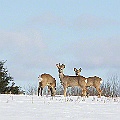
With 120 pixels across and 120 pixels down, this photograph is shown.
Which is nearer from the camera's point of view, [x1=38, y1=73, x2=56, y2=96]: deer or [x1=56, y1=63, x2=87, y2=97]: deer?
[x1=56, y1=63, x2=87, y2=97]: deer

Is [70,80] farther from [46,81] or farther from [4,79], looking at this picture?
[4,79]

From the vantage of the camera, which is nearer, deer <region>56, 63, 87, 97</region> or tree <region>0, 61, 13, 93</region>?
Result: deer <region>56, 63, 87, 97</region>

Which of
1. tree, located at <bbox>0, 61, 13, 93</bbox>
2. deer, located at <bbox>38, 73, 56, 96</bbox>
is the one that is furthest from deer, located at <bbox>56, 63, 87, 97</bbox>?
tree, located at <bbox>0, 61, 13, 93</bbox>

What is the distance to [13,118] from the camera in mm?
8102

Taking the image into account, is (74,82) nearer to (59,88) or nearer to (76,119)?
(59,88)

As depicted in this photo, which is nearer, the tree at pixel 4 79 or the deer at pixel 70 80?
the deer at pixel 70 80

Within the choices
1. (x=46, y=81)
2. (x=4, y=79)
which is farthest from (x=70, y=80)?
(x=4, y=79)

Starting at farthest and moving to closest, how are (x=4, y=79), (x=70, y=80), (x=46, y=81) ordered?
(x=4, y=79) < (x=46, y=81) < (x=70, y=80)

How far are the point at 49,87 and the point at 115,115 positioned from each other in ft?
42.7

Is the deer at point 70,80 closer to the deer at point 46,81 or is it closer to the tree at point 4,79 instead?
the deer at point 46,81

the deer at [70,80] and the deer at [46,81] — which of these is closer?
the deer at [70,80]

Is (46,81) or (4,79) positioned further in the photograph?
(4,79)

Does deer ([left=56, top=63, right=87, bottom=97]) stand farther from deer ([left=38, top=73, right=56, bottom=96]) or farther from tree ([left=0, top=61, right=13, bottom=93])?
tree ([left=0, top=61, right=13, bottom=93])

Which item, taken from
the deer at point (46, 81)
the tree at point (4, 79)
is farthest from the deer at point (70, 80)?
the tree at point (4, 79)
